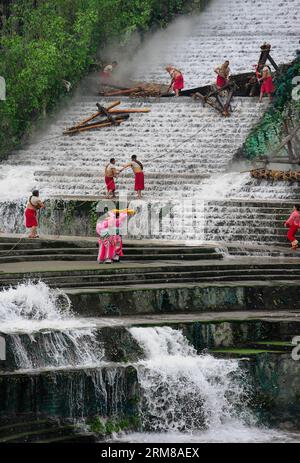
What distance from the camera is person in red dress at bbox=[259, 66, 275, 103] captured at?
40.0m

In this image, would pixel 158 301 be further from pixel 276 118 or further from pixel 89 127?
→ pixel 89 127

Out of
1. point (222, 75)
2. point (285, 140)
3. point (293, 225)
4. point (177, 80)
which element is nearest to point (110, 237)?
point (293, 225)

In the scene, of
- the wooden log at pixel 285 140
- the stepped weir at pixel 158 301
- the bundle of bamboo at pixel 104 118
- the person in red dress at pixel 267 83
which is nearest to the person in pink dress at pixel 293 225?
the stepped weir at pixel 158 301

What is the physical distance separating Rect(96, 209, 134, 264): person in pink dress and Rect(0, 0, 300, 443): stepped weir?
0.46 metres

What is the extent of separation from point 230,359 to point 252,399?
727 mm

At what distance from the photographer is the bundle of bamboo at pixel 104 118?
4103 centimetres

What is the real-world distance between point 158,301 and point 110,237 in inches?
94.9

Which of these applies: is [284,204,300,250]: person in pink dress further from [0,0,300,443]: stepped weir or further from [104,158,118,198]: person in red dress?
[104,158,118,198]: person in red dress

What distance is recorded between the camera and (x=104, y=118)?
41.4 meters

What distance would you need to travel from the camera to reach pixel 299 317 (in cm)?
2836

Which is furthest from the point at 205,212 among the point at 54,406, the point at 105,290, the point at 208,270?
the point at 54,406

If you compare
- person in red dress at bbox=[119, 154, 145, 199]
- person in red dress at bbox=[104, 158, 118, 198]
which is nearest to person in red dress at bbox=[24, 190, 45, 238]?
person in red dress at bbox=[104, 158, 118, 198]

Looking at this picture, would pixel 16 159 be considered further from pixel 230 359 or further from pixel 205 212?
pixel 230 359

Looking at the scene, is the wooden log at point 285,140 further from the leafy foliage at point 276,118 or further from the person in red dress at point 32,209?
the person in red dress at point 32,209
